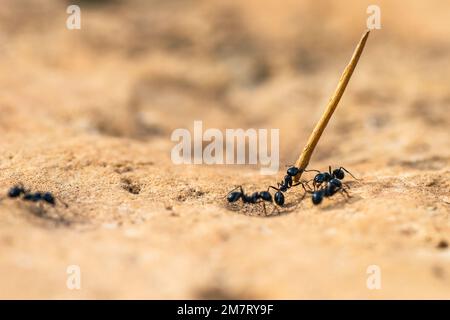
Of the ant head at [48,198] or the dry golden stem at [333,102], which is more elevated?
the dry golden stem at [333,102]

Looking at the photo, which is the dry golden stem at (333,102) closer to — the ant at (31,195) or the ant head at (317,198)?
the ant head at (317,198)

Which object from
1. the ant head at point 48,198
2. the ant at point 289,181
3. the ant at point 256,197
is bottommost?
the ant head at point 48,198

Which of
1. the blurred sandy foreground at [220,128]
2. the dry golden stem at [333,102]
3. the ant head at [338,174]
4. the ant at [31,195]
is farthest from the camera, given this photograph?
the ant head at [338,174]

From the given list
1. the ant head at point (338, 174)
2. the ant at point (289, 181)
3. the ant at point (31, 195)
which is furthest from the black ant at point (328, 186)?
the ant at point (31, 195)

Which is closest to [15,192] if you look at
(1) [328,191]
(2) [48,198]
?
(2) [48,198]

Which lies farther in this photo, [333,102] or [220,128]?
[220,128]

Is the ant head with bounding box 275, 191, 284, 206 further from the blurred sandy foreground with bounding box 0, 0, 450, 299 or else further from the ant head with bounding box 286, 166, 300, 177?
the ant head with bounding box 286, 166, 300, 177

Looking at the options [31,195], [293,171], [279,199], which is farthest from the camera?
[293,171]

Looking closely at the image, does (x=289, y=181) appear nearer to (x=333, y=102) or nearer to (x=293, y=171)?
(x=293, y=171)
